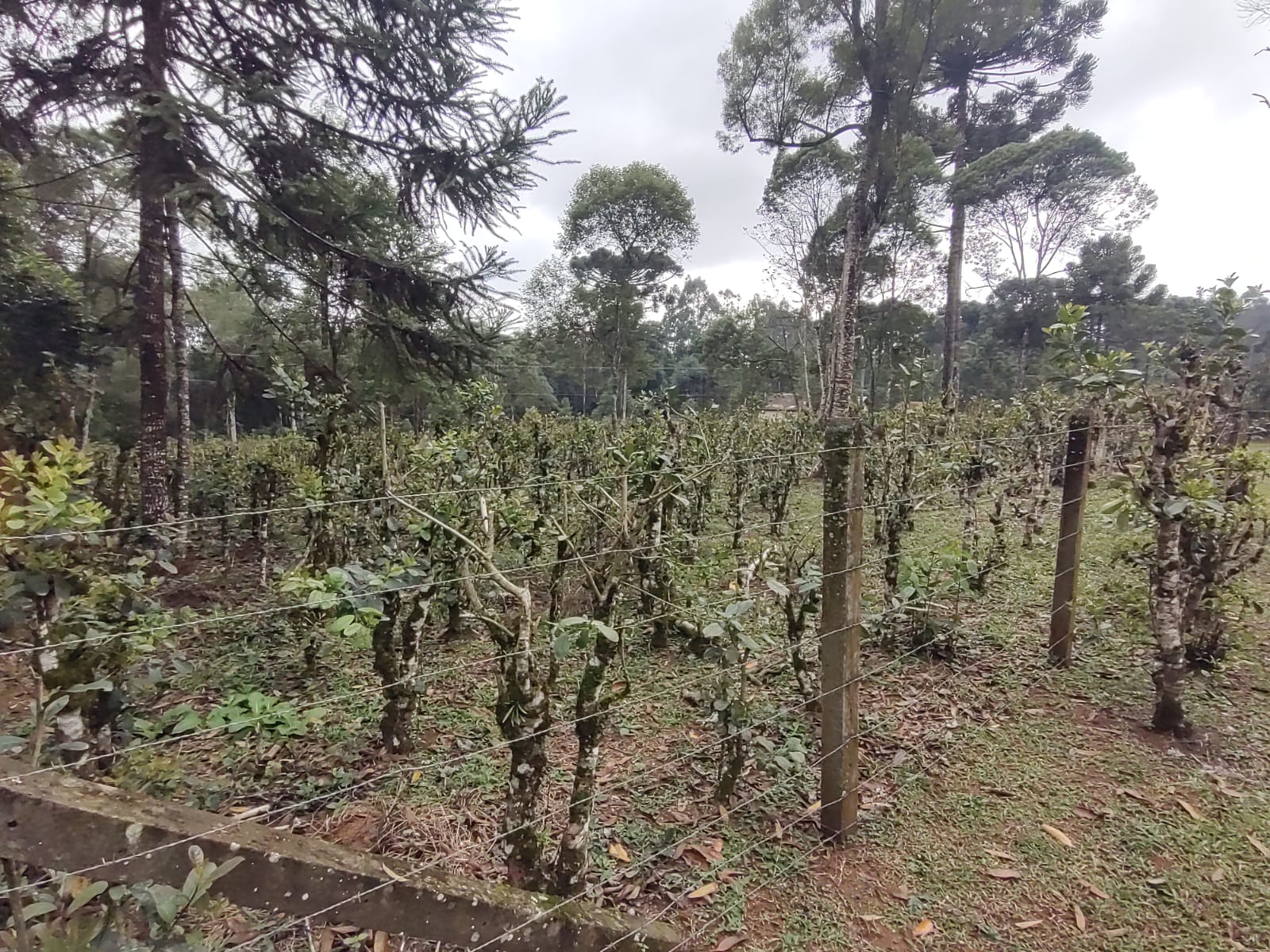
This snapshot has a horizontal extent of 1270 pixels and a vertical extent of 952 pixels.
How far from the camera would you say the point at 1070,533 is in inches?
109

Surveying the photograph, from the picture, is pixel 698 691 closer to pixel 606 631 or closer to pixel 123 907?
pixel 606 631

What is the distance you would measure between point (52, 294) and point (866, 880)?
673 cm

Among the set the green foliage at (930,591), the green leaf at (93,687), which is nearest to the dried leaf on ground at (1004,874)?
the green foliage at (930,591)

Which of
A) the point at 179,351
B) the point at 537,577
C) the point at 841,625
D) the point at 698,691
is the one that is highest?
the point at 179,351

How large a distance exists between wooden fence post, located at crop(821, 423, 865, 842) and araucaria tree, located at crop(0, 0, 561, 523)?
12.3ft

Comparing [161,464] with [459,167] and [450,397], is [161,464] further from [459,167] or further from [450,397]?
[459,167]

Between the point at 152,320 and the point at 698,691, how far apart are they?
447 cm

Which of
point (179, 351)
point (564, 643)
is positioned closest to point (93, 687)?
point (564, 643)

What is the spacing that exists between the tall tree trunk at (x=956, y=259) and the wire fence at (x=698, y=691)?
10195 millimetres

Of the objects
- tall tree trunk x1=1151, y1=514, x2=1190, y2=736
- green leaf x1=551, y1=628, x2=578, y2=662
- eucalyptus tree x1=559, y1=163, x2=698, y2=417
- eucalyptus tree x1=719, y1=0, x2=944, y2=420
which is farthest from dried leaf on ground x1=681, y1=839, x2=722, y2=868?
eucalyptus tree x1=559, y1=163, x2=698, y2=417

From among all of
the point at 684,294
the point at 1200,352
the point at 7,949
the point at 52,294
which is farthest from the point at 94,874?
the point at 684,294

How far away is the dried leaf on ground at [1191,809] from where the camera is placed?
1907mm

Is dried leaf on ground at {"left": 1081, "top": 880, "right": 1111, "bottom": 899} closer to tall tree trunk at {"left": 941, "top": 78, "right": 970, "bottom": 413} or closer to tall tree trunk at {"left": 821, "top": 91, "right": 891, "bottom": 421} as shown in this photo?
tall tree trunk at {"left": 821, "top": 91, "right": 891, "bottom": 421}

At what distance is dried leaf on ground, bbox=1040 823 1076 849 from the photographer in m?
1.84
